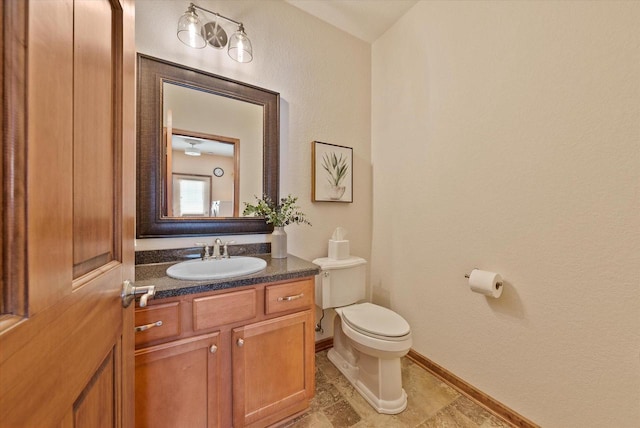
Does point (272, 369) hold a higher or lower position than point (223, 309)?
lower

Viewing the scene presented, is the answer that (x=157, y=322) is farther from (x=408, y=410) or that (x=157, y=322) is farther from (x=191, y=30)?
(x=191, y=30)

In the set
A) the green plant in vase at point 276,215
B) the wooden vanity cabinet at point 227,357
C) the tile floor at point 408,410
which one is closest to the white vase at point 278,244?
the green plant in vase at point 276,215

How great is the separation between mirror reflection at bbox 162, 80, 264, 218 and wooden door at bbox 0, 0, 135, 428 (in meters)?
0.88

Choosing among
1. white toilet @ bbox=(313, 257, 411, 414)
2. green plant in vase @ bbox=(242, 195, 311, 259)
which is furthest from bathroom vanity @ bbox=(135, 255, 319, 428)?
white toilet @ bbox=(313, 257, 411, 414)

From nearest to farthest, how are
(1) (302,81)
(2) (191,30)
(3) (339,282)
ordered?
(2) (191,30) → (3) (339,282) → (1) (302,81)

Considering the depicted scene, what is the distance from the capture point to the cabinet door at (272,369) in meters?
1.14

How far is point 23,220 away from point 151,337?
883 mm

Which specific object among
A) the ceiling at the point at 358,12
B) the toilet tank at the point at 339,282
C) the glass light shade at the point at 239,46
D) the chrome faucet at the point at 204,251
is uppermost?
the ceiling at the point at 358,12

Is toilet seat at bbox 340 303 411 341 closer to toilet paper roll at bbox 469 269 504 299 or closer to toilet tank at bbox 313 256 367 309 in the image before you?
toilet tank at bbox 313 256 367 309

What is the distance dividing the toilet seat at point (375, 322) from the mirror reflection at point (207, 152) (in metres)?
1.03

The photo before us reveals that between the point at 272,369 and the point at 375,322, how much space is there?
2.20ft

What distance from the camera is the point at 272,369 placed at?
1226 mm

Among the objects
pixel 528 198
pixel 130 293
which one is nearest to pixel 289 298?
pixel 130 293

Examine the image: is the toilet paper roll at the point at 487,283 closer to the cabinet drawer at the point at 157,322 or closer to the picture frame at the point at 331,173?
the picture frame at the point at 331,173
